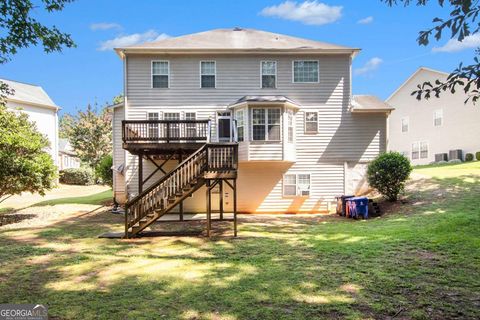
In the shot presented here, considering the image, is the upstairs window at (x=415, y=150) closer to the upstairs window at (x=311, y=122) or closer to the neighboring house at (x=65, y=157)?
the upstairs window at (x=311, y=122)

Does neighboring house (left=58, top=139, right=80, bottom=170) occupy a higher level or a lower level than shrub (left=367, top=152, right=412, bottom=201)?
higher

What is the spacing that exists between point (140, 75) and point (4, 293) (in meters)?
12.9

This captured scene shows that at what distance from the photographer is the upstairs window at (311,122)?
17.6m

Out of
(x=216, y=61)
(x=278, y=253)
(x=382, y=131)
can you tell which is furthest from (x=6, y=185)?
(x=382, y=131)

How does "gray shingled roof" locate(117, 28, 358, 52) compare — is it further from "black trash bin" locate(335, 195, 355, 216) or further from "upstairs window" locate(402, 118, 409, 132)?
"upstairs window" locate(402, 118, 409, 132)

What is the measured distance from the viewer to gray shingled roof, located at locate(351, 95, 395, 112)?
17.3 meters

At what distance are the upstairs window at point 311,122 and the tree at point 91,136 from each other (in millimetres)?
25894

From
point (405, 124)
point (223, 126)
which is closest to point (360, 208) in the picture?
point (223, 126)

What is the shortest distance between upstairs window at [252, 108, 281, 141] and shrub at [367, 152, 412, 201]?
4.74m

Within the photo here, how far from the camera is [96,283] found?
22.1 feet

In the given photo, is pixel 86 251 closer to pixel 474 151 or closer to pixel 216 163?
pixel 216 163

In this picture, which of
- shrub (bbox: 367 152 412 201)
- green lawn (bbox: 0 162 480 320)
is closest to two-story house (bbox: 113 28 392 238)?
shrub (bbox: 367 152 412 201)

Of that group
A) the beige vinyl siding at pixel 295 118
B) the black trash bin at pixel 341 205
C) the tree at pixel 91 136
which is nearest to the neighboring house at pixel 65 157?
the tree at pixel 91 136

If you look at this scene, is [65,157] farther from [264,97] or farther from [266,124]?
[266,124]
